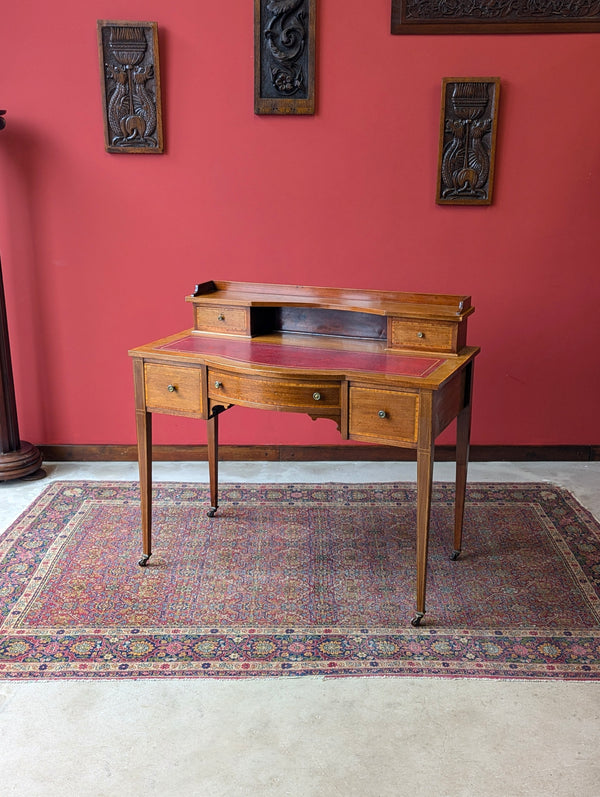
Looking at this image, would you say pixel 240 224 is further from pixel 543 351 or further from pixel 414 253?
pixel 543 351

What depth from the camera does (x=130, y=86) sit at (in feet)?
12.6

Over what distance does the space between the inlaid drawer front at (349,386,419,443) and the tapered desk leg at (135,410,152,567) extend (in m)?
0.84

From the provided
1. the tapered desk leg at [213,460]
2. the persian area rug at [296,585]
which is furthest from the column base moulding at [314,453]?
the tapered desk leg at [213,460]

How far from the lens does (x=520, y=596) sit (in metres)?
2.86

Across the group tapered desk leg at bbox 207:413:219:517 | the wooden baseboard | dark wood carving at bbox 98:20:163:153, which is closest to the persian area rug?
tapered desk leg at bbox 207:413:219:517

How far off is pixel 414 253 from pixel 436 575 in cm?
175

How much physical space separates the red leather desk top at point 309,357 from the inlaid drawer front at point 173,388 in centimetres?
9

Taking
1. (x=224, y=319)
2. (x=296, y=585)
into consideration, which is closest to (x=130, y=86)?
(x=224, y=319)

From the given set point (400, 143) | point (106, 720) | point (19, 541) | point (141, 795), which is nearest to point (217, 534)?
point (19, 541)

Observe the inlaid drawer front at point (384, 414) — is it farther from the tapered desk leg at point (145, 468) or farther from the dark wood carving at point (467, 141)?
the dark wood carving at point (467, 141)

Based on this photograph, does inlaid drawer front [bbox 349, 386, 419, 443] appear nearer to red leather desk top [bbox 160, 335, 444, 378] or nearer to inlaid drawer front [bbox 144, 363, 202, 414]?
red leather desk top [bbox 160, 335, 444, 378]

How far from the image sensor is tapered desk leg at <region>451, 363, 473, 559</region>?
118 inches

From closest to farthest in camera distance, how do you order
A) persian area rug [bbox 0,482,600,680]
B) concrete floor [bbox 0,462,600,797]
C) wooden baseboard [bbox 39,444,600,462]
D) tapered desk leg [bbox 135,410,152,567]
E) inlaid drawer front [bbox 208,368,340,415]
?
concrete floor [bbox 0,462,600,797], persian area rug [bbox 0,482,600,680], inlaid drawer front [bbox 208,368,340,415], tapered desk leg [bbox 135,410,152,567], wooden baseboard [bbox 39,444,600,462]

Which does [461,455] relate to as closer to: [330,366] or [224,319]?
[330,366]
